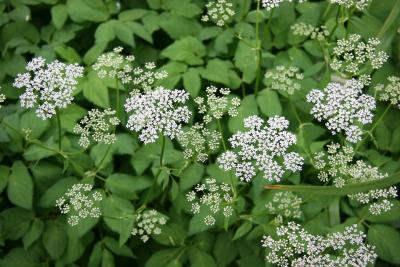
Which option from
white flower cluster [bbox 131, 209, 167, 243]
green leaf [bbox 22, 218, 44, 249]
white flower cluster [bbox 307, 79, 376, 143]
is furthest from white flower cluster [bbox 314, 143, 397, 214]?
green leaf [bbox 22, 218, 44, 249]

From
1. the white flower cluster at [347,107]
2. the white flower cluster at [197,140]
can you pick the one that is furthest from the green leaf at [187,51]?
the white flower cluster at [347,107]

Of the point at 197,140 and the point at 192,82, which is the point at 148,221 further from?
the point at 192,82

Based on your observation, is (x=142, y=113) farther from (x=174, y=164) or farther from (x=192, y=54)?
(x=192, y=54)

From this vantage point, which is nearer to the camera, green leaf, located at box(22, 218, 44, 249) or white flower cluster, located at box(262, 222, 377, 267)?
white flower cluster, located at box(262, 222, 377, 267)

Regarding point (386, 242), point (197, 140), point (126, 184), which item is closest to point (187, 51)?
point (197, 140)

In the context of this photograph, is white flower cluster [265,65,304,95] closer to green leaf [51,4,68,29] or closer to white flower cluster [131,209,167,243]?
white flower cluster [131,209,167,243]

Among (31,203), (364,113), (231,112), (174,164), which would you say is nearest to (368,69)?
(364,113)
